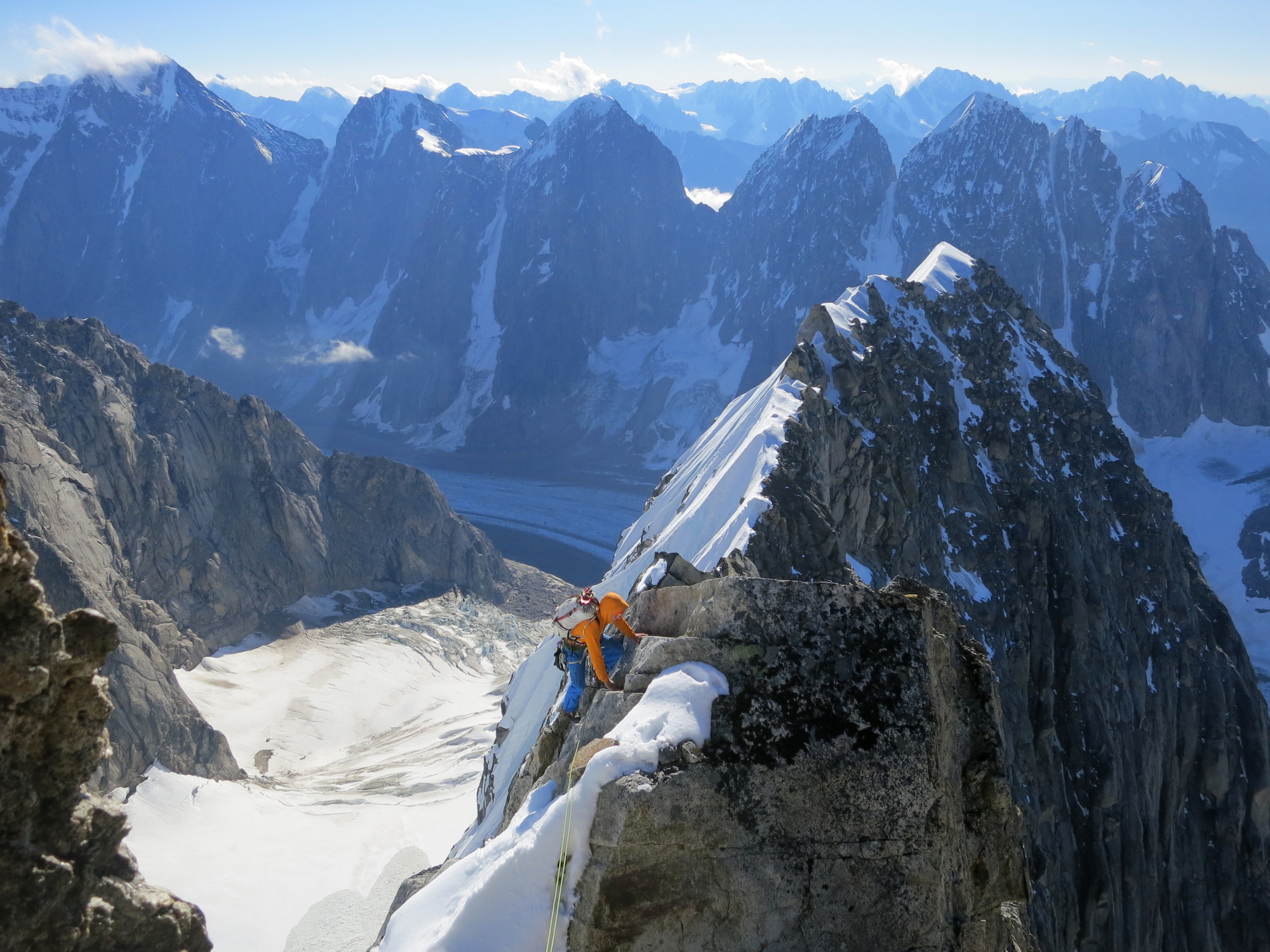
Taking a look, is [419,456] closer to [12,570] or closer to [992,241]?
[992,241]

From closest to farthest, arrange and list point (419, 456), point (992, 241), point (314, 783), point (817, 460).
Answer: point (817, 460) → point (314, 783) → point (992, 241) → point (419, 456)

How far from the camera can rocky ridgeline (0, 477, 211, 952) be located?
666cm

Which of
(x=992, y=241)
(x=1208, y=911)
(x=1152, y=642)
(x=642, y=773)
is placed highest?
(x=992, y=241)

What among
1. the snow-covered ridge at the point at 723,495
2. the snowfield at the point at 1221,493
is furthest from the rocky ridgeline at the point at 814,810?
the snowfield at the point at 1221,493

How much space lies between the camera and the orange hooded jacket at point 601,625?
36.4 feet

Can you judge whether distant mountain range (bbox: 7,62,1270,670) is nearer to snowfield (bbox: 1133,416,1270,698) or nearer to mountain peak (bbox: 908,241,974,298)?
snowfield (bbox: 1133,416,1270,698)

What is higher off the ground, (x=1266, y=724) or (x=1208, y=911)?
(x=1266, y=724)

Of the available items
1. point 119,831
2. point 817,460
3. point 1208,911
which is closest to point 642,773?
point 119,831

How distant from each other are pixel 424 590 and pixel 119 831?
87271 mm

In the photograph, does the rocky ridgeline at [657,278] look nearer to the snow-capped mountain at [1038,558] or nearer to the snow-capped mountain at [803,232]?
the snow-capped mountain at [803,232]

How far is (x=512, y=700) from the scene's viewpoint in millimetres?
30781

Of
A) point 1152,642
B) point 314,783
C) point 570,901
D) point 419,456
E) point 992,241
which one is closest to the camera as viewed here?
point 570,901

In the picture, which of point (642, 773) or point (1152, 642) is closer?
point (642, 773)

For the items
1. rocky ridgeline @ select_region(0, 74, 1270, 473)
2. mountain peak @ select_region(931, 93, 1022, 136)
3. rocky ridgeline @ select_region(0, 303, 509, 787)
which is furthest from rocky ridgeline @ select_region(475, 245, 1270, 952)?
mountain peak @ select_region(931, 93, 1022, 136)
